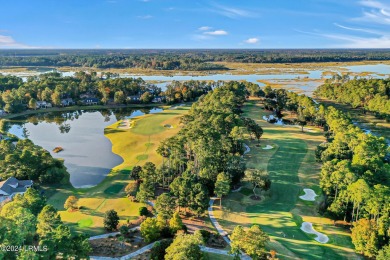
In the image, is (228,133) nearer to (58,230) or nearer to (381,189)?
(381,189)

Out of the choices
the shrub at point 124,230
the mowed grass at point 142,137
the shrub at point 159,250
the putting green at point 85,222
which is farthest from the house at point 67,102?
the shrub at point 159,250

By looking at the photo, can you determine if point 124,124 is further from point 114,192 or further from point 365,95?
point 365,95

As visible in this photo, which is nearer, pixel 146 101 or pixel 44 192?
pixel 44 192

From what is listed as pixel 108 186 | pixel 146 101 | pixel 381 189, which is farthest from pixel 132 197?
pixel 146 101

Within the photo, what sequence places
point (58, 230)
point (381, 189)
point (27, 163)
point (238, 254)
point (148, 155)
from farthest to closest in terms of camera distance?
point (148, 155) < point (27, 163) < point (381, 189) < point (238, 254) < point (58, 230)

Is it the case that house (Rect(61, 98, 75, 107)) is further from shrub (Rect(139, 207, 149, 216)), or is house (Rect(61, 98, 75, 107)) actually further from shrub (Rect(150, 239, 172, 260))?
shrub (Rect(150, 239, 172, 260))

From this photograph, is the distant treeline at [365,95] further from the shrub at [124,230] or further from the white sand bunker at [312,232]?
the shrub at [124,230]

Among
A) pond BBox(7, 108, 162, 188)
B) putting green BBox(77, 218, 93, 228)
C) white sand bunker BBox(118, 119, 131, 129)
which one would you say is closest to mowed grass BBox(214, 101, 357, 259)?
putting green BBox(77, 218, 93, 228)

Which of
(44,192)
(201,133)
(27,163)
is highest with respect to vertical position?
(201,133)
